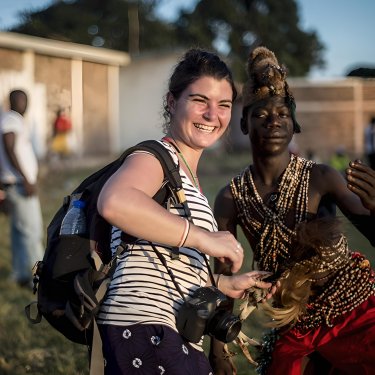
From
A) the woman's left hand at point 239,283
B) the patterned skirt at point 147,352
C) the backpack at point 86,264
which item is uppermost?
the backpack at point 86,264

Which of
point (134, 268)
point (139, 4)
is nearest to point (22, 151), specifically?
point (134, 268)

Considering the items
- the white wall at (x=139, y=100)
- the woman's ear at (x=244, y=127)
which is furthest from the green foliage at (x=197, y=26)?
the woman's ear at (x=244, y=127)

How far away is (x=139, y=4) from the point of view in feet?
136

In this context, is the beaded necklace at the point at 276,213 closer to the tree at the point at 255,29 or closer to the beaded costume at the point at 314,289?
the beaded costume at the point at 314,289

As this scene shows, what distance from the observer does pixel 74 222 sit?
227cm

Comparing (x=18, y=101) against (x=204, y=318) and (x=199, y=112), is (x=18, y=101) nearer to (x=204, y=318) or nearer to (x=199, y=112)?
(x=199, y=112)

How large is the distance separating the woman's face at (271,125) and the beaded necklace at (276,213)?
0.14 m

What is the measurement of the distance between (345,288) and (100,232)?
4.16ft

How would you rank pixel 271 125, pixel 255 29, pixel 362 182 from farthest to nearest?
pixel 255 29, pixel 271 125, pixel 362 182

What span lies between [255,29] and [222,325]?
44479 mm

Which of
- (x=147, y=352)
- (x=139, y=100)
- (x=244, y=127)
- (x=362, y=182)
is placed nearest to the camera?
(x=147, y=352)

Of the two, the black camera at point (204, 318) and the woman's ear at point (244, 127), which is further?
the woman's ear at point (244, 127)

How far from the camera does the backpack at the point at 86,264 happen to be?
2182mm

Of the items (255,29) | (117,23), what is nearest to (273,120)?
(117,23)
